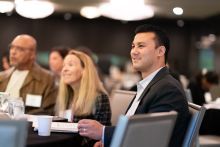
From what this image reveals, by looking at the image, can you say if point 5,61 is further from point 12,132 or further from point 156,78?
point 12,132

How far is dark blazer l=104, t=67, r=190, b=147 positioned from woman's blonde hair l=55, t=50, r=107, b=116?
0.88 metres

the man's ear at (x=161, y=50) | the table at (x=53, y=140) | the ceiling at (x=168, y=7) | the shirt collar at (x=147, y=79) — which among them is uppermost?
the ceiling at (x=168, y=7)

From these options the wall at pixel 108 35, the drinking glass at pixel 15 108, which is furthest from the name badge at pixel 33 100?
the wall at pixel 108 35

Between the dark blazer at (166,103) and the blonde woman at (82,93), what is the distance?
0.87m

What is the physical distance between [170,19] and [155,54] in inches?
360

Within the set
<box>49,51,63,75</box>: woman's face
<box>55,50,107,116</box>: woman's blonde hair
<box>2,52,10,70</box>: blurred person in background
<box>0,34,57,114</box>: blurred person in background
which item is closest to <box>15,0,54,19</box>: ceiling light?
<box>2,52,10,70</box>: blurred person in background

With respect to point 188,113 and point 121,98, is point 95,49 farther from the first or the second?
point 188,113

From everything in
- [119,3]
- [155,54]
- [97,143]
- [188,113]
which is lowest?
[97,143]

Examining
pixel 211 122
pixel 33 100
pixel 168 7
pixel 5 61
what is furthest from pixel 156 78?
pixel 168 7

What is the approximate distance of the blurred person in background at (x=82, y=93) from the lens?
3402mm

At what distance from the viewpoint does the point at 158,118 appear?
2020 millimetres

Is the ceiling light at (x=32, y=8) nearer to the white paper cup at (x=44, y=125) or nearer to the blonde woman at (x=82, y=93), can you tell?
the blonde woman at (x=82, y=93)

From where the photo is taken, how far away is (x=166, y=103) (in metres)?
2.41

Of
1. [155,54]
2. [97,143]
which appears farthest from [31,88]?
[155,54]
